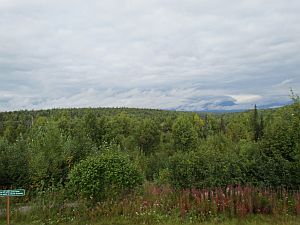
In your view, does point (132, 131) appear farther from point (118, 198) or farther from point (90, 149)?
point (118, 198)

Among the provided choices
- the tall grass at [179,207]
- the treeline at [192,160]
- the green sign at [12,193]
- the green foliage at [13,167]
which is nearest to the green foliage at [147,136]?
the treeline at [192,160]

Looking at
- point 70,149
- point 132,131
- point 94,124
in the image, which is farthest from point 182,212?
point 132,131

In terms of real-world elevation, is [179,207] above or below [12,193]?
below

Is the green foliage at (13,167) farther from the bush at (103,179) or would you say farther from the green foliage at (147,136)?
the green foliage at (147,136)

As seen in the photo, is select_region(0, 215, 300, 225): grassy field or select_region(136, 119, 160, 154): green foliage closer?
select_region(0, 215, 300, 225): grassy field

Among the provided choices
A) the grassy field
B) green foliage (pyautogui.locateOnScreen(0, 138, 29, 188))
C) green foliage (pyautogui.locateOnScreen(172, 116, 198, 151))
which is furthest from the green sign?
green foliage (pyautogui.locateOnScreen(172, 116, 198, 151))

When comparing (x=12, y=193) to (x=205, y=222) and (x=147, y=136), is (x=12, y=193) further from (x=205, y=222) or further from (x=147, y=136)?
(x=147, y=136)

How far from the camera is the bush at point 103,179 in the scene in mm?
10844

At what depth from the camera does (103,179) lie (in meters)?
11.0

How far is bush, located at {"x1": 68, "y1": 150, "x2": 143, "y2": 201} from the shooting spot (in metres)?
10.8

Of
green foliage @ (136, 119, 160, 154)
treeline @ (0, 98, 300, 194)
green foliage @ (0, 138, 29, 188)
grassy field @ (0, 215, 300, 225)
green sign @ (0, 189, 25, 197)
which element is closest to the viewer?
grassy field @ (0, 215, 300, 225)

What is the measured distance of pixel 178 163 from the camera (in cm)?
1167

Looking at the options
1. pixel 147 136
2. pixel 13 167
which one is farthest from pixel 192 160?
pixel 147 136

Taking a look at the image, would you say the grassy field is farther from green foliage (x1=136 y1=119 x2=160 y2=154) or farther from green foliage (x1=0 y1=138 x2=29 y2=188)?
green foliage (x1=136 y1=119 x2=160 y2=154)
